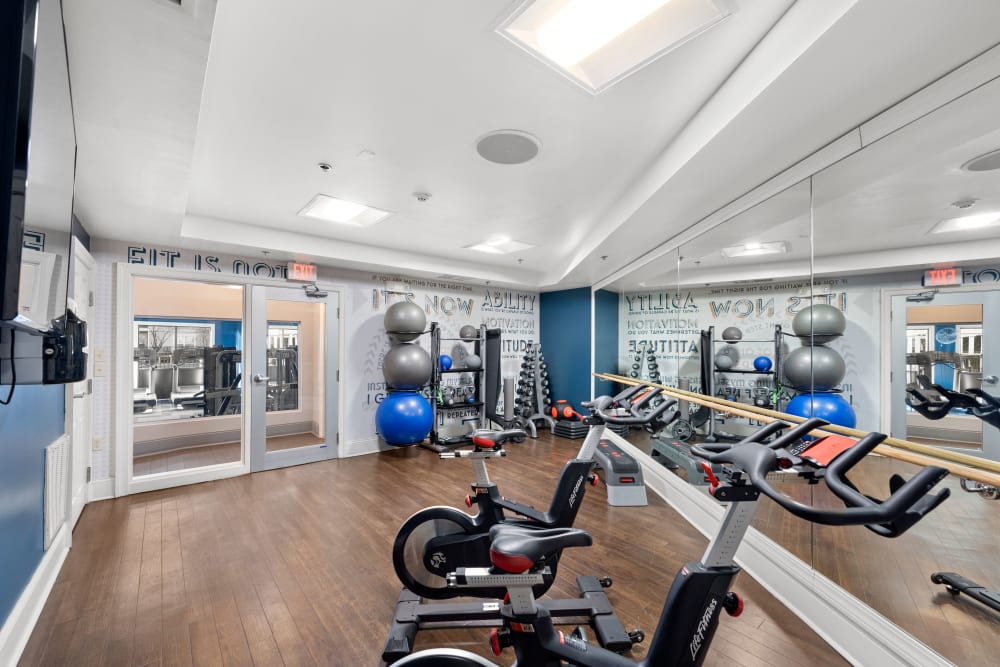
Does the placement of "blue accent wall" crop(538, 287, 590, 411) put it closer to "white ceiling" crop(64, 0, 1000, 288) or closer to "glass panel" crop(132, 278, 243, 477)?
"white ceiling" crop(64, 0, 1000, 288)

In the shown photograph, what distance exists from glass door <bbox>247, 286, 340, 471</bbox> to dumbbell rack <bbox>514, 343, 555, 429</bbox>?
9.63 feet

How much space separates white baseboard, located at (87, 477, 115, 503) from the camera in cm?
366

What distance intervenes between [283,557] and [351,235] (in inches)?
127

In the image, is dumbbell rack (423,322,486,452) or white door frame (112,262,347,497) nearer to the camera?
white door frame (112,262,347,497)

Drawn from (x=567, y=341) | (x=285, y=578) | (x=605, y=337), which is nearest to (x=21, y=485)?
(x=285, y=578)

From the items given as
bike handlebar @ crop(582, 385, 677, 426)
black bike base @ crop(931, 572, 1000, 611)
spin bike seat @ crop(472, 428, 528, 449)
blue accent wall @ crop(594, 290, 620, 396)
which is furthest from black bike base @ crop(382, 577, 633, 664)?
blue accent wall @ crop(594, 290, 620, 396)

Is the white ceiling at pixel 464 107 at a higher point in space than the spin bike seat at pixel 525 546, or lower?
higher

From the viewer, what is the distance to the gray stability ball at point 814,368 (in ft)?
7.23

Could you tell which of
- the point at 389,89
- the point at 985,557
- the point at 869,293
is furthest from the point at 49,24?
the point at 985,557

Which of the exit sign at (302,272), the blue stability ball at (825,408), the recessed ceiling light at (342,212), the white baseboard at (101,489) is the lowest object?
the white baseboard at (101,489)

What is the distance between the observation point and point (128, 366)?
385 centimetres

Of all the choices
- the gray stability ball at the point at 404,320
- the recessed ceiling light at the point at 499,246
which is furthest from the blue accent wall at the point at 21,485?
the recessed ceiling light at the point at 499,246

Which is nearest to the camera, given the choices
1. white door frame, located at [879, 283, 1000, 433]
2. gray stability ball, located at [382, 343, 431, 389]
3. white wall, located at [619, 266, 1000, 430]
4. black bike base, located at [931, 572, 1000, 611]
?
black bike base, located at [931, 572, 1000, 611]

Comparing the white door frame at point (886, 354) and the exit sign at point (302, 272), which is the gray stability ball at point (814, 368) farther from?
the exit sign at point (302, 272)
